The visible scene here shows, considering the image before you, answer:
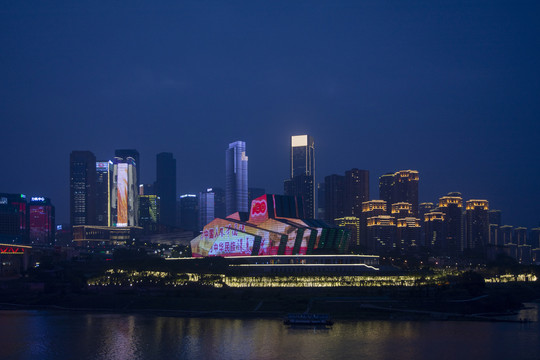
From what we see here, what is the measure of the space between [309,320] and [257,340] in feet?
41.5

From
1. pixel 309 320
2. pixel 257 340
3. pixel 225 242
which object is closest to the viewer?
pixel 257 340

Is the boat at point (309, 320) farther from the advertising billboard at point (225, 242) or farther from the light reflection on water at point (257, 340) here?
the advertising billboard at point (225, 242)

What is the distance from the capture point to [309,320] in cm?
7725

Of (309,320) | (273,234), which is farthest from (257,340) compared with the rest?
(273,234)

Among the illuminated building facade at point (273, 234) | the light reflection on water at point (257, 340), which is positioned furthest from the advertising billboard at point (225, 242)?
the light reflection on water at point (257, 340)

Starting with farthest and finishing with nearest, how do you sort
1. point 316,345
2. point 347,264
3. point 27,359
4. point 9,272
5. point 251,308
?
point 9,272
point 347,264
point 251,308
point 316,345
point 27,359

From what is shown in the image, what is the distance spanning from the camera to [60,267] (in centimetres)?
14012

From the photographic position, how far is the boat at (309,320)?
77062 millimetres

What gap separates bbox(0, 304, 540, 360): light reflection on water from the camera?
59.5 m

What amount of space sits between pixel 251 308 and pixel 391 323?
927 inches

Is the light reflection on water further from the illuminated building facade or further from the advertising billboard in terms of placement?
the advertising billboard

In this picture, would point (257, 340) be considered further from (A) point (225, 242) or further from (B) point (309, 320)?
(A) point (225, 242)

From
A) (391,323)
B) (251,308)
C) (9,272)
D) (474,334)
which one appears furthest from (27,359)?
(9,272)

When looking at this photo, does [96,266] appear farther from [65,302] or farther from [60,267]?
[65,302]
